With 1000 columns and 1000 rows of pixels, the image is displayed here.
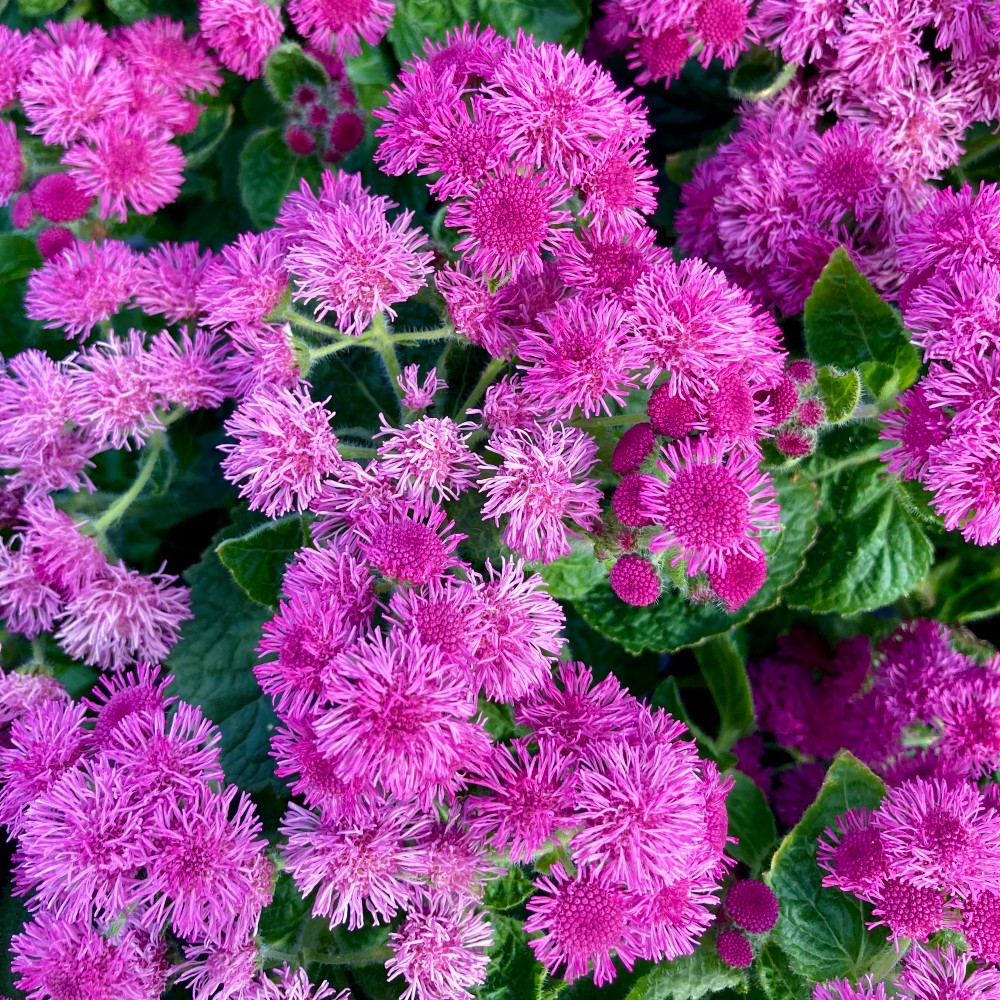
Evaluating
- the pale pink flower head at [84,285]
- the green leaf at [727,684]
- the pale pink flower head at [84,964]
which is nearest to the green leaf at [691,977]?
the green leaf at [727,684]

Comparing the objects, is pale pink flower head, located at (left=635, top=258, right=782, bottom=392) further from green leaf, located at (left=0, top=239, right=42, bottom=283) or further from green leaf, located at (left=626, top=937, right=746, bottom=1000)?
green leaf, located at (left=0, top=239, right=42, bottom=283)

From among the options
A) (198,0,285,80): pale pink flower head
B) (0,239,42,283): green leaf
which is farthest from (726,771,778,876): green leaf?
(0,239,42,283): green leaf

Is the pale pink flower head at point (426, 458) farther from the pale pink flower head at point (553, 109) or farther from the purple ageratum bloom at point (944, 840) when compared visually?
the purple ageratum bloom at point (944, 840)

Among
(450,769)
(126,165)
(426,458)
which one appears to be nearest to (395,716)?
(450,769)

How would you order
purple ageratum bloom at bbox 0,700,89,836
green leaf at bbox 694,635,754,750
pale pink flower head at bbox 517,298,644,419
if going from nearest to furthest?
pale pink flower head at bbox 517,298,644,419
purple ageratum bloom at bbox 0,700,89,836
green leaf at bbox 694,635,754,750

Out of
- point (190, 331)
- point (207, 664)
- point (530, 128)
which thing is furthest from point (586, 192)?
point (207, 664)
